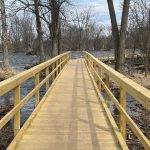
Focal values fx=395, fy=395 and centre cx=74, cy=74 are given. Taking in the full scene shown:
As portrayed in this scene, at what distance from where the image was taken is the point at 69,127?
24.3ft

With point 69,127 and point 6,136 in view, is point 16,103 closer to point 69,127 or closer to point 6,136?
point 69,127

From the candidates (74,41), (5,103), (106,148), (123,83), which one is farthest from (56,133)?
(74,41)

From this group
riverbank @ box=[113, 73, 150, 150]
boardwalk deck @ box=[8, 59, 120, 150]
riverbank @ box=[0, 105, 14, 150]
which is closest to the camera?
boardwalk deck @ box=[8, 59, 120, 150]

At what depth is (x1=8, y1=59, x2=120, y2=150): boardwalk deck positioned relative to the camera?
6.25 m

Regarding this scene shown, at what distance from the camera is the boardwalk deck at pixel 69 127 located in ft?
20.5

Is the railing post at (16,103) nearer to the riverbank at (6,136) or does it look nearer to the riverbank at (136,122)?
the riverbank at (6,136)

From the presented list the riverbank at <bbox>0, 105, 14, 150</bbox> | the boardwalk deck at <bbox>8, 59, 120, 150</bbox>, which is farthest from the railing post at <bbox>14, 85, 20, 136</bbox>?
the riverbank at <bbox>0, 105, 14, 150</bbox>

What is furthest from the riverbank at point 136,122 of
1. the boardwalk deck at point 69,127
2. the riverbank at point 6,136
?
the riverbank at point 6,136

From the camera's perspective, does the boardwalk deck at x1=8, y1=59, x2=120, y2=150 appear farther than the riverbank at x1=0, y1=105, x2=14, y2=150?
No

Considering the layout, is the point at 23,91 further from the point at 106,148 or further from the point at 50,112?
the point at 106,148

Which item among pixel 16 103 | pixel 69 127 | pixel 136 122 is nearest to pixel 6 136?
pixel 69 127

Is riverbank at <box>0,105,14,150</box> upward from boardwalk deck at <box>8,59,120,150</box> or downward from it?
downward

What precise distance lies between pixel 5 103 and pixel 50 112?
342 inches

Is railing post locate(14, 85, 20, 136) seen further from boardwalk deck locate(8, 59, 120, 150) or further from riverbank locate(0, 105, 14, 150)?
riverbank locate(0, 105, 14, 150)
